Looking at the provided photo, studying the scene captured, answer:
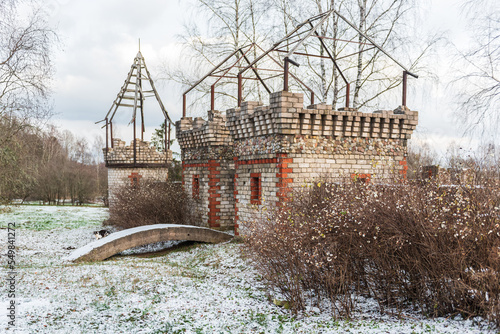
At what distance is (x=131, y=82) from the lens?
906 inches

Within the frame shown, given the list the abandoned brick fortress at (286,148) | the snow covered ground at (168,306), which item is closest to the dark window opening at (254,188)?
the abandoned brick fortress at (286,148)

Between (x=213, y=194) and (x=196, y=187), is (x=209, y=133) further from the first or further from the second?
(x=196, y=187)

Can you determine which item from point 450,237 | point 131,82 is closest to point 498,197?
point 450,237

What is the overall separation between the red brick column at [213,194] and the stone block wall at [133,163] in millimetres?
8556

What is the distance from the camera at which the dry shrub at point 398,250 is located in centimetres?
638

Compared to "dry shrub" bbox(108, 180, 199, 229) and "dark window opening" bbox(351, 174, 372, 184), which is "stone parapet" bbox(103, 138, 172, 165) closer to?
"dry shrub" bbox(108, 180, 199, 229)

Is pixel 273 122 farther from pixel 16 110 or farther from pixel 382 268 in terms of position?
pixel 16 110

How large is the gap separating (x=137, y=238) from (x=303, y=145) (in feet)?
18.5

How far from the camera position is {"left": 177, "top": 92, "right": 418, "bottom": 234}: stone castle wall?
11352 mm

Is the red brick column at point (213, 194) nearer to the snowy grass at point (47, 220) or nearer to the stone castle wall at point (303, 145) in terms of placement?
the stone castle wall at point (303, 145)

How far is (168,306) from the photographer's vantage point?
24.8 ft

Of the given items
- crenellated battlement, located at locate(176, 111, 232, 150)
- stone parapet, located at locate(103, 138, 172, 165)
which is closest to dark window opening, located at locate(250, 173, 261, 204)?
crenellated battlement, located at locate(176, 111, 232, 150)

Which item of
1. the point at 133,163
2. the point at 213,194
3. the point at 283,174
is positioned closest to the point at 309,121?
the point at 283,174

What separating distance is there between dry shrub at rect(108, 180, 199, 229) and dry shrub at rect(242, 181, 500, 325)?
8.98 m
